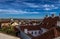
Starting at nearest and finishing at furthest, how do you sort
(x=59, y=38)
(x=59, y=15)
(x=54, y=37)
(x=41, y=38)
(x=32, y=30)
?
(x=59, y=38), (x=54, y=37), (x=41, y=38), (x=59, y=15), (x=32, y=30)

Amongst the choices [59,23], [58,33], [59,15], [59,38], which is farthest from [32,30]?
[59,38]

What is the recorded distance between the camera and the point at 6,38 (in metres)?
14.8

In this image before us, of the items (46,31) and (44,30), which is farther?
(44,30)

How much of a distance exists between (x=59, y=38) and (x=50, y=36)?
3.32 ft

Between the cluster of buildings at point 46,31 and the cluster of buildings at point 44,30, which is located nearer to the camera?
the cluster of buildings at point 46,31

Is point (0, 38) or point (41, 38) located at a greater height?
point (41, 38)

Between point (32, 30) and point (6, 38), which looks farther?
point (32, 30)

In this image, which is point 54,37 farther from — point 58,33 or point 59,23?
point 59,23

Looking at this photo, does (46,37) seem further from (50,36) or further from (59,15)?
(59,15)

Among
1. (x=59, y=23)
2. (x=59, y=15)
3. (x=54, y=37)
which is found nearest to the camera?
(x=54, y=37)

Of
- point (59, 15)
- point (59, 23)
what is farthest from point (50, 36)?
point (59, 15)

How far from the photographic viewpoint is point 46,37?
388 inches

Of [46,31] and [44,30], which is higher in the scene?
[46,31]

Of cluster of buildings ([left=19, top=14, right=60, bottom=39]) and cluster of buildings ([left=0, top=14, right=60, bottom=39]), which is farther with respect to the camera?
cluster of buildings ([left=0, top=14, right=60, bottom=39])
